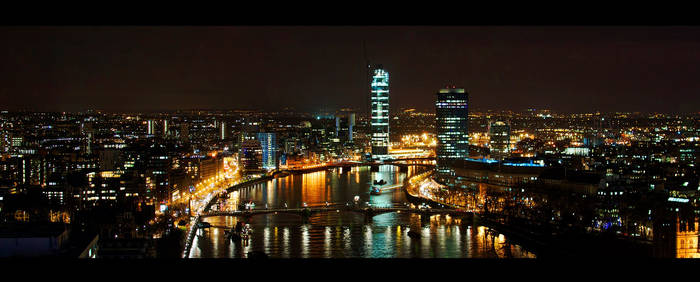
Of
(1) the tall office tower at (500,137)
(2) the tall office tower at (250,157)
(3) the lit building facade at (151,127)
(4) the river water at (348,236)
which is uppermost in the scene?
(3) the lit building facade at (151,127)

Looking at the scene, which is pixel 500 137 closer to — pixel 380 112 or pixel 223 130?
pixel 380 112

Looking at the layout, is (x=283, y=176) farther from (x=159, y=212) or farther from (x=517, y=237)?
(x=517, y=237)

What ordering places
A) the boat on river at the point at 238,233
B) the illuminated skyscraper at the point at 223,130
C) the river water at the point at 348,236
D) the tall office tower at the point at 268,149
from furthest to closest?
the illuminated skyscraper at the point at 223,130 → the tall office tower at the point at 268,149 → the boat on river at the point at 238,233 → the river water at the point at 348,236

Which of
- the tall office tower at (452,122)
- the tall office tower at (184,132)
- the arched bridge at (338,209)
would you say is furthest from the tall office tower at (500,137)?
the arched bridge at (338,209)

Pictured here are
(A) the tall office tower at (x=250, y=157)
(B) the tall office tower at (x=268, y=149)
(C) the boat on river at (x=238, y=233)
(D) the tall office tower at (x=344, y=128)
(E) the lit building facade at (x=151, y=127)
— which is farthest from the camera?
(D) the tall office tower at (x=344, y=128)

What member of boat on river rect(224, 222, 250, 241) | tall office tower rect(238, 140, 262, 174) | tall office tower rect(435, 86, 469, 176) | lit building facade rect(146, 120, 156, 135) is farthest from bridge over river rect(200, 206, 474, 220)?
lit building facade rect(146, 120, 156, 135)

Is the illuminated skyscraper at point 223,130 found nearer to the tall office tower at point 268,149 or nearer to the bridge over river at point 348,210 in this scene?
the tall office tower at point 268,149

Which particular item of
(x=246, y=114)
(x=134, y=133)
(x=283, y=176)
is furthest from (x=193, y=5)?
(x=246, y=114)
